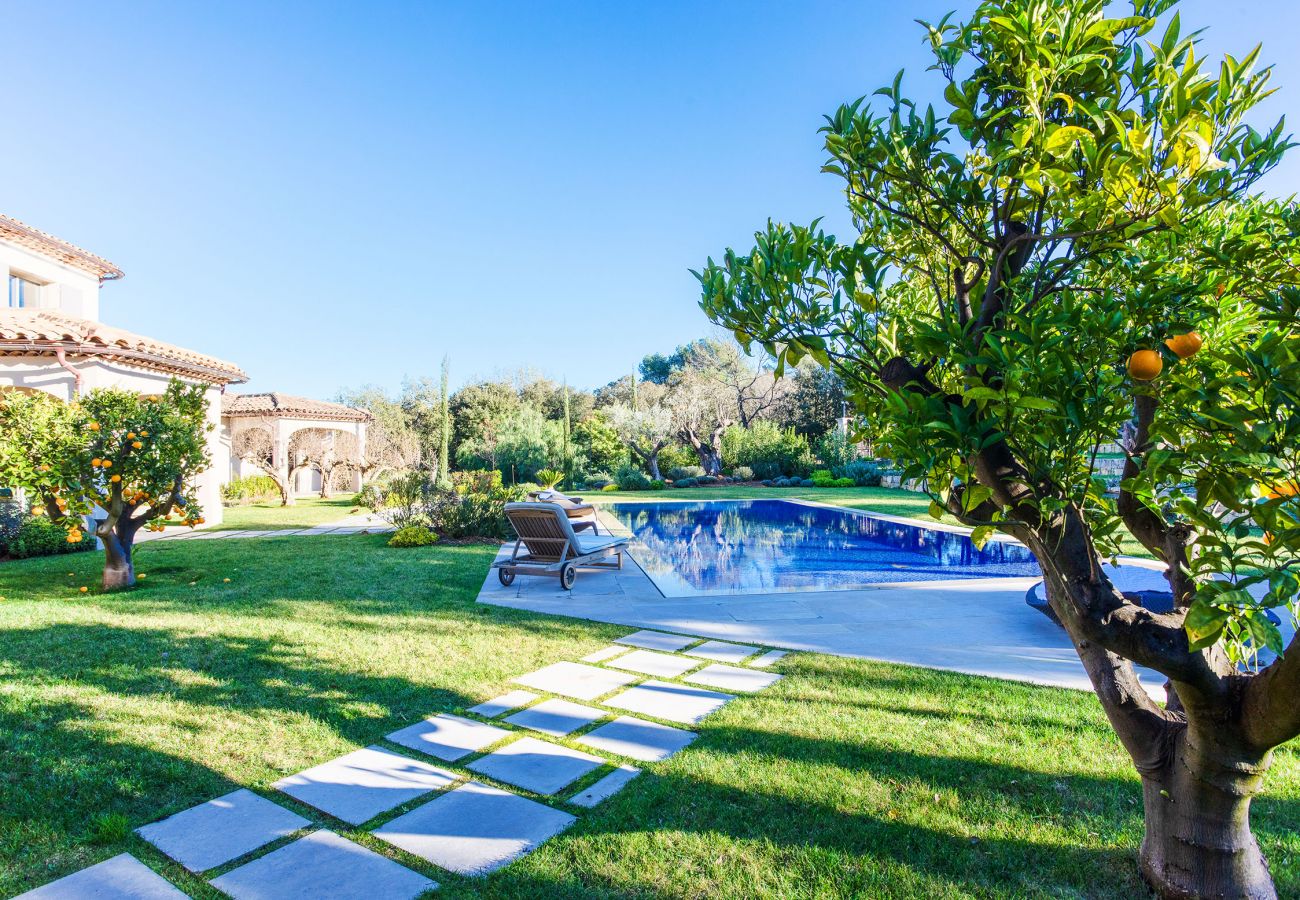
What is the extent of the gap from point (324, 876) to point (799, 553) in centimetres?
1058

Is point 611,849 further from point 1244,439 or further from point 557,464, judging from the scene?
point 557,464

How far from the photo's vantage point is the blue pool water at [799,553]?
30.5ft

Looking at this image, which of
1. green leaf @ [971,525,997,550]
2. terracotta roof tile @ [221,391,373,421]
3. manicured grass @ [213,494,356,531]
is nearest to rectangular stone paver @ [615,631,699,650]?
green leaf @ [971,525,997,550]

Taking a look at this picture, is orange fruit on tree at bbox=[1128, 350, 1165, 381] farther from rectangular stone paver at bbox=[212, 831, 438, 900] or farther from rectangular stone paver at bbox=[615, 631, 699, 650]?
rectangular stone paver at bbox=[615, 631, 699, 650]

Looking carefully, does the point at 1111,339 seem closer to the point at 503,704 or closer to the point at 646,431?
the point at 503,704

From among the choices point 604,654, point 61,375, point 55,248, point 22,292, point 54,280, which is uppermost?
point 55,248

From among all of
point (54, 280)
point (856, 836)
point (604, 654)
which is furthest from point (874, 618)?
point (54, 280)

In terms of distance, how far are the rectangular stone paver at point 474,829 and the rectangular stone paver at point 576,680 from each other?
4.33ft

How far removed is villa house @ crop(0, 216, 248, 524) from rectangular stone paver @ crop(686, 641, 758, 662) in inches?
324

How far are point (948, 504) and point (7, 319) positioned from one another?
15.8 meters

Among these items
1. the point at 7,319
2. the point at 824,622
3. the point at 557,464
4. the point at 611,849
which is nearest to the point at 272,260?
the point at 557,464

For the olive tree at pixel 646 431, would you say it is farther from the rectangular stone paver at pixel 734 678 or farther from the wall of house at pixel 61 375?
the rectangular stone paver at pixel 734 678

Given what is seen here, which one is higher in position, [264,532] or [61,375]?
[61,375]

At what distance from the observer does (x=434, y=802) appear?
9.75 ft
